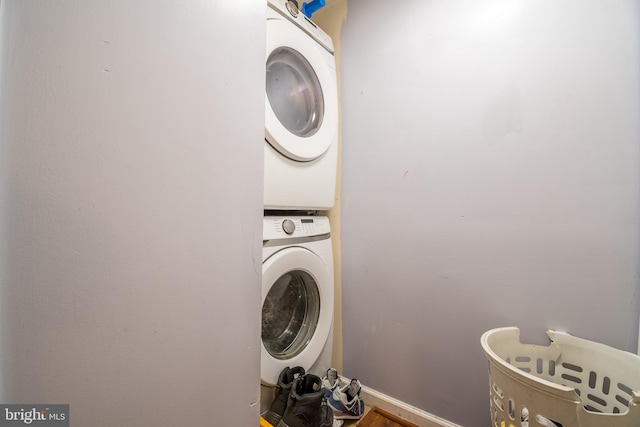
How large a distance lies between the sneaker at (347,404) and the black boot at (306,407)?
68 millimetres

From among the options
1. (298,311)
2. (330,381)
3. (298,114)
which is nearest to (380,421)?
(330,381)

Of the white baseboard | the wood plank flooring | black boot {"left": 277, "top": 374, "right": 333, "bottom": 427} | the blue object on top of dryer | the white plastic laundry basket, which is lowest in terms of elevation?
the wood plank flooring

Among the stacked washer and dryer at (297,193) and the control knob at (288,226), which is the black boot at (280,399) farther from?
the control knob at (288,226)

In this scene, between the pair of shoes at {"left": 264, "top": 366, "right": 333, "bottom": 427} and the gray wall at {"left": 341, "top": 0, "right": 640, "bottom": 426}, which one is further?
the pair of shoes at {"left": 264, "top": 366, "right": 333, "bottom": 427}

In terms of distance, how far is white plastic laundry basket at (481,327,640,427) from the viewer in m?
0.56

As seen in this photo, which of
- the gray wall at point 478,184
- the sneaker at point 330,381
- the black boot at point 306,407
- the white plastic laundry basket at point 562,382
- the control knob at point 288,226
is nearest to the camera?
the white plastic laundry basket at point 562,382

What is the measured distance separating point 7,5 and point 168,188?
27 centimetres

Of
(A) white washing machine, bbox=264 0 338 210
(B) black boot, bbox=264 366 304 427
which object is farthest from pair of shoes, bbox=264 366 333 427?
(A) white washing machine, bbox=264 0 338 210

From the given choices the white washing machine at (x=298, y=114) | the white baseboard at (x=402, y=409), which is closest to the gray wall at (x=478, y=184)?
the white baseboard at (x=402, y=409)

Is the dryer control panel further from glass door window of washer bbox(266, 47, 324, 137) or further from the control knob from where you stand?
glass door window of washer bbox(266, 47, 324, 137)

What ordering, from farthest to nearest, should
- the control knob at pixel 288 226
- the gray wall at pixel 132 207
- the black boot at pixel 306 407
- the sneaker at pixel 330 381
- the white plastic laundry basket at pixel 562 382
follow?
the sneaker at pixel 330 381 → the control knob at pixel 288 226 → the black boot at pixel 306 407 → the white plastic laundry basket at pixel 562 382 → the gray wall at pixel 132 207

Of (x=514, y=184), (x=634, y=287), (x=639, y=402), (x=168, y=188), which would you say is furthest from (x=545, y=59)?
(x=168, y=188)

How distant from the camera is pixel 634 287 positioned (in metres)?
0.75

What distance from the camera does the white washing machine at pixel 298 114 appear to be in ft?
3.20
